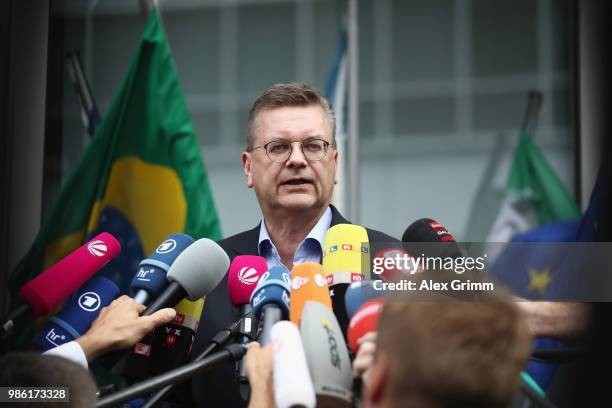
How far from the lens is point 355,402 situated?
204 centimetres

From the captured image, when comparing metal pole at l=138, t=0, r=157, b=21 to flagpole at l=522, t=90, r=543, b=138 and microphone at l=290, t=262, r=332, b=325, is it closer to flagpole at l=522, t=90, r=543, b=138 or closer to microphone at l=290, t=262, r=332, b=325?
microphone at l=290, t=262, r=332, b=325

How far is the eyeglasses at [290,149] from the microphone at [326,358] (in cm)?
105

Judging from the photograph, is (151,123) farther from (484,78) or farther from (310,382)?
(484,78)

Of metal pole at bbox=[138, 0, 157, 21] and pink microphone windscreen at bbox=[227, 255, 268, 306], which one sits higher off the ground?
metal pole at bbox=[138, 0, 157, 21]

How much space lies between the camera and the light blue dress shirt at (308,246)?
316cm

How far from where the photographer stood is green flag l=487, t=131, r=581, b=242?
284 inches

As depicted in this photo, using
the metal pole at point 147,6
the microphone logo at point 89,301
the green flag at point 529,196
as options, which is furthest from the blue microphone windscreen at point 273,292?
the green flag at point 529,196

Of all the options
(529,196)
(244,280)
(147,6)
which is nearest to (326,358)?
(244,280)

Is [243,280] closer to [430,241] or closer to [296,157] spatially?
[430,241]

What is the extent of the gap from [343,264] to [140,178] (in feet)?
8.71

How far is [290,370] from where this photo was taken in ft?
6.39

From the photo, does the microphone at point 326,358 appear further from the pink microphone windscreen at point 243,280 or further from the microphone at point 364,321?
the pink microphone windscreen at point 243,280

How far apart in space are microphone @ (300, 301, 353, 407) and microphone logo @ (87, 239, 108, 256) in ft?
2.62

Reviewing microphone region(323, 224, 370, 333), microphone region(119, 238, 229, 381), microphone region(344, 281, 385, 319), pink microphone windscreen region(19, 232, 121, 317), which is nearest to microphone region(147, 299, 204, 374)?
microphone region(119, 238, 229, 381)
